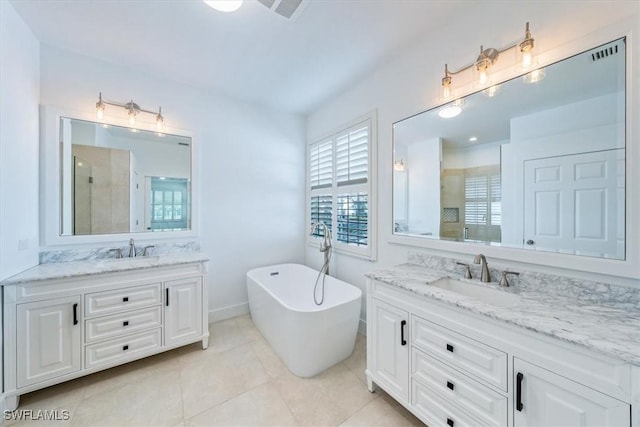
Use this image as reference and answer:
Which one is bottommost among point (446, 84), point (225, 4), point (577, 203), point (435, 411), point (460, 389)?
point (435, 411)

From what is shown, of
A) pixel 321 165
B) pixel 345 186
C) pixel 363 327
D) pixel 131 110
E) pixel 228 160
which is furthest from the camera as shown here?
pixel 321 165

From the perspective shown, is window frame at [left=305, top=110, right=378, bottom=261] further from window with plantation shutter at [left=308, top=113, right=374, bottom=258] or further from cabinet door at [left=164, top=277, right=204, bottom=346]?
cabinet door at [left=164, top=277, right=204, bottom=346]

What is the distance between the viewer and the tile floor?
152 cm

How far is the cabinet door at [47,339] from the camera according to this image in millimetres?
1592

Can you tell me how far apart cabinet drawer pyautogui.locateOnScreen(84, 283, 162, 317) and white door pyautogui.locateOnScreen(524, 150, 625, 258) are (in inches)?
110

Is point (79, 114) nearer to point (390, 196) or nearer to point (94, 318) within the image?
point (94, 318)

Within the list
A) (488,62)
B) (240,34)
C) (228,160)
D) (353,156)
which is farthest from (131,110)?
(488,62)

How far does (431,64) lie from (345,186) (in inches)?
55.0

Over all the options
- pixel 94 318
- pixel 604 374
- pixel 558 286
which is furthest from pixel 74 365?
pixel 558 286

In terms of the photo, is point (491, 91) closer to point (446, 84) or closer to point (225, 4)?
point (446, 84)

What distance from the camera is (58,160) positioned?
2.11 meters

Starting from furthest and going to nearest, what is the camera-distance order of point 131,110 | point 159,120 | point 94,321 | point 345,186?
point 345,186
point 159,120
point 131,110
point 94,321

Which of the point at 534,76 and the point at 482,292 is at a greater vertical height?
the point at 534,76

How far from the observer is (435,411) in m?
1.32
